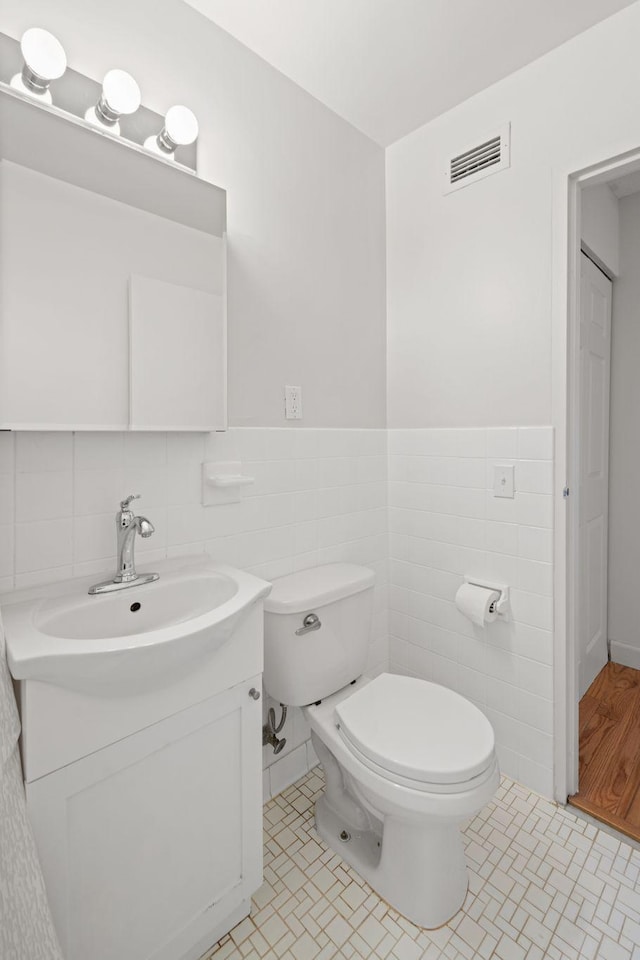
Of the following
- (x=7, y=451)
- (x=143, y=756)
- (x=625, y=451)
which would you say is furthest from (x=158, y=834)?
(x=625, y=451)

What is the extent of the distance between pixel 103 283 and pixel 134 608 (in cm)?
78

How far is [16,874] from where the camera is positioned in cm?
63

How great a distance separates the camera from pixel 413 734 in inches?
47.5

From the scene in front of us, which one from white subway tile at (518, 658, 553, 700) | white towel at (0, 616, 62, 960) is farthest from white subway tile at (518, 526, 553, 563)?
white towel at (0, 616, 62, 960)

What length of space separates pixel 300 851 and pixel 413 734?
0.58 meters

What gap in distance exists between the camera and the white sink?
799mm

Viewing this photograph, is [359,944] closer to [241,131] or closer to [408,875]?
[408,875]

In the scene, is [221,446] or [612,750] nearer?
[221,446]

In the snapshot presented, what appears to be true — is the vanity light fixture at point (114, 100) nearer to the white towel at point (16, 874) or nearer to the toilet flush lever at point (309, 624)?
the white towel at point (16, 874)

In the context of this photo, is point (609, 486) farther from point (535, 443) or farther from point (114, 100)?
point (114, 100)

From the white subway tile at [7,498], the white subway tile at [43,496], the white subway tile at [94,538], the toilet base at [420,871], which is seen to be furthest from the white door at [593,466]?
the white subway tile at [7,498]

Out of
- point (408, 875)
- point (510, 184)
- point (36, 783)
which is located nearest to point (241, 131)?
point (510, 184)

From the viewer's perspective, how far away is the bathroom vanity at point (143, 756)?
0.82 m

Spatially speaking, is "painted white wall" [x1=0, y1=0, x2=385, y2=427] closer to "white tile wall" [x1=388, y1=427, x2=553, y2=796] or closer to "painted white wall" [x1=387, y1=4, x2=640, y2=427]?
"painted white wall" [x1=387, y1=4, x2=640, y2=427]
